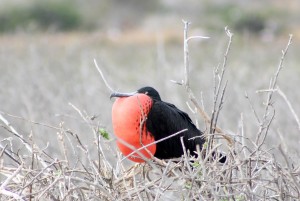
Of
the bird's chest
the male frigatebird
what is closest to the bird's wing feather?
the male frigatebird

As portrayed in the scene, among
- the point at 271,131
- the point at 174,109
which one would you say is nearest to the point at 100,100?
the point at 271,131

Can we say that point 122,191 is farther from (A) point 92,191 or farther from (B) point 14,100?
(B) point 14,100

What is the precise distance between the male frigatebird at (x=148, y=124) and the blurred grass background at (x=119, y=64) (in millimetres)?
92

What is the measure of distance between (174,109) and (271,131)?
A: 2.33m

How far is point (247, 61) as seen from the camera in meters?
10.9

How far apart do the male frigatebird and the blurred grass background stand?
92 mm

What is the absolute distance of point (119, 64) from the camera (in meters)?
14.8

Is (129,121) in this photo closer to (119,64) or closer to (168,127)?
(168,127)

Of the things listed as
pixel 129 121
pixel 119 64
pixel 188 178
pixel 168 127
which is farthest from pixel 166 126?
Result: pixel 119 64

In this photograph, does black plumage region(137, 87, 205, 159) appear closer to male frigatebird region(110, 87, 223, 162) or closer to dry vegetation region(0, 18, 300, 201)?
male frigatebird region(110, 87, 223, 162)

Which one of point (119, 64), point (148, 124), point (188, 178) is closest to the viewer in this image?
point (188, 178)

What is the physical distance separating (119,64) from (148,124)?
1157 centimetres

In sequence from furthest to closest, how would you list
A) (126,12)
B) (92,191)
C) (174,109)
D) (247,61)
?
(126,12) < (247,61) < (174,109) < (92,191)

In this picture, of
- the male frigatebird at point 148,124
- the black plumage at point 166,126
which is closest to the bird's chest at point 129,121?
the male frigatebird at point 148,124
